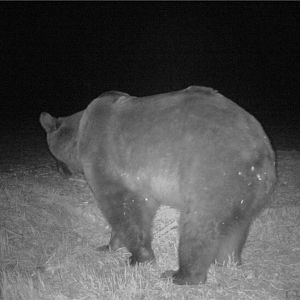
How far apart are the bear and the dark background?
59.1ft

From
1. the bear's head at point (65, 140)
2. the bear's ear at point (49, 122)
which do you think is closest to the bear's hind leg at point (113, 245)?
the bear's head at point (65, 140)

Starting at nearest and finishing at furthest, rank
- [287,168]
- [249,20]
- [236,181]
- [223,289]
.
→ [236,181] → [223,289] → [287,168] → [249,20]

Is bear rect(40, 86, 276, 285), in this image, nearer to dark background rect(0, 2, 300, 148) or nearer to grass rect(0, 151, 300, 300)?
grass rect(0, 151, 300, 300)

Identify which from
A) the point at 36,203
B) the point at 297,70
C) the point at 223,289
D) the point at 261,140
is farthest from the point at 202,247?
the point at 297,70

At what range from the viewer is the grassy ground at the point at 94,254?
5.35m

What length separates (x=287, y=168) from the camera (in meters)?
10.7

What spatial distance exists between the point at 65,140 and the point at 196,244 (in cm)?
320

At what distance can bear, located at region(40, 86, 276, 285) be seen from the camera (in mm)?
5035

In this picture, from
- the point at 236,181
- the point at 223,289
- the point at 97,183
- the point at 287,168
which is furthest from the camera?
the point at 287,168

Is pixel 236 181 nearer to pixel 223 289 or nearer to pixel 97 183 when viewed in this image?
pixel 223 289

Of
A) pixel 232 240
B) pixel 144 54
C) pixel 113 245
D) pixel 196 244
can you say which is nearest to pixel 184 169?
pixel 196 244

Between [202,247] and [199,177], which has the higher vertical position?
[199,177]

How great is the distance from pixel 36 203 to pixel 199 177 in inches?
145

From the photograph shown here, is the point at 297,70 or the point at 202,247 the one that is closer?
the point at 202,247
